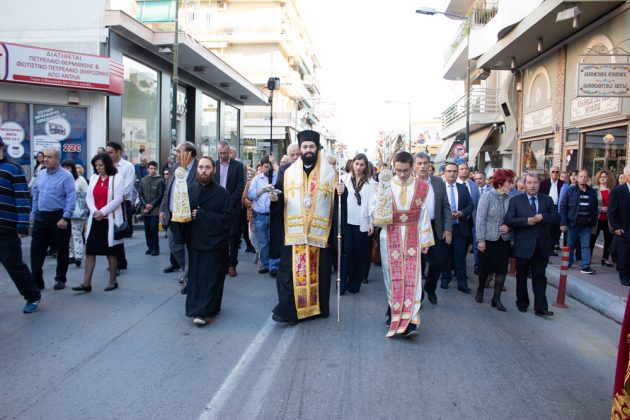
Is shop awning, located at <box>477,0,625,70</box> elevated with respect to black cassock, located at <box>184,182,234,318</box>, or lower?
elevated

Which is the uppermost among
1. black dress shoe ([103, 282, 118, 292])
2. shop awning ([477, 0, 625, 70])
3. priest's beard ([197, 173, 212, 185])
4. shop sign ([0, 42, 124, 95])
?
shop awning ([477, 0, 625, 70])

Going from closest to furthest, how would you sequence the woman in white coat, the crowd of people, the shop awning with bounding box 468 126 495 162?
the crowd of people, the woman in white coat, the shop awning with bounding box 468 126 495 162

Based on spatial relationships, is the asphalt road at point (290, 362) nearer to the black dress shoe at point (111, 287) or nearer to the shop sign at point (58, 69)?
the black dress shoe at point (111, 287)

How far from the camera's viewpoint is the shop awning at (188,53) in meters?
15.9

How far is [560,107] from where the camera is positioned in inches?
651

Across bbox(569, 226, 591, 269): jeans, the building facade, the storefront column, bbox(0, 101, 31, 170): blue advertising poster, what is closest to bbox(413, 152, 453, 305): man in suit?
bbox(569, 226, 591, 269): jeans

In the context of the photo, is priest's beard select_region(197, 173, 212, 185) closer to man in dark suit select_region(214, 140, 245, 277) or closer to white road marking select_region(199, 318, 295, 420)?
white road marking select_region(199, 318, 295, 420)

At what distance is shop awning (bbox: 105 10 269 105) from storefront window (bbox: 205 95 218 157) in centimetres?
86

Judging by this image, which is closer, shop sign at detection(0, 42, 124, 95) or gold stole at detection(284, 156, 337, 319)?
gold stole at detection(284, 156, 337, 319)

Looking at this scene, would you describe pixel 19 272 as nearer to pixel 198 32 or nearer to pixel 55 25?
pixel 55 25

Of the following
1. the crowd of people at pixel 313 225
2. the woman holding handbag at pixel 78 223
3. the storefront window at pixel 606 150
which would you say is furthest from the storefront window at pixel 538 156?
the woman holding handbag at pixel 78 223

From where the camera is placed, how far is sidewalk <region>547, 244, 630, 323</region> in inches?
283

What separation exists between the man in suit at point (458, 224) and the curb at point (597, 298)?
1654mm

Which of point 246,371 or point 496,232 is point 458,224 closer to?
point 496,232
